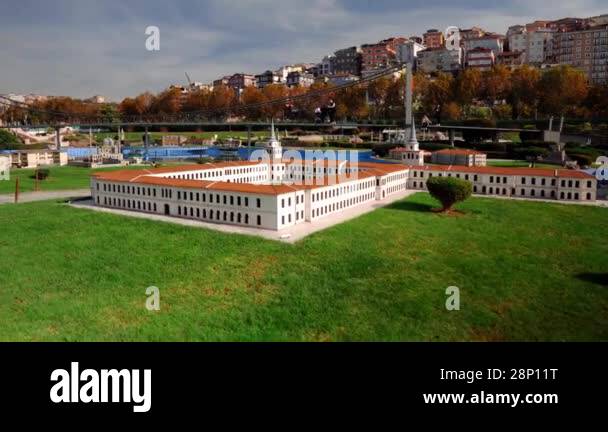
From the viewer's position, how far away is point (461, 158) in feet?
205

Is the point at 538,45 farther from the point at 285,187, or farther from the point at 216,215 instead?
the point at 216,215

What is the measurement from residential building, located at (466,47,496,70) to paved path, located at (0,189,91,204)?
104 m

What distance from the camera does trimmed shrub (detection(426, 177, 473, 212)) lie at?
39344 millimetres

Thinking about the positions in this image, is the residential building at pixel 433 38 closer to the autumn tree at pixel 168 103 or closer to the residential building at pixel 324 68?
the residential building at pixel 324 68

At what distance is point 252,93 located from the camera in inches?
5236

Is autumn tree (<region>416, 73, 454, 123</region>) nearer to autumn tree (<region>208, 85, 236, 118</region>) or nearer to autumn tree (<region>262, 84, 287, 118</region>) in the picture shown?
autumn tree (<region>262, 84, 287, 118</region>)

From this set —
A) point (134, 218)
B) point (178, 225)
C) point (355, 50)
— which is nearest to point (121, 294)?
point (178, 225)

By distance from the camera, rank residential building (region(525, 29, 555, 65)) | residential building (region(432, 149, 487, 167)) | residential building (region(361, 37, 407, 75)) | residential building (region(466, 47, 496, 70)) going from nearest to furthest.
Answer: residential building (region(432, 149, 487, 167))
residential building (region(466, 47, 496, 70))
residential building (region(525, 29, 555, 65))
residential building (region(361, 37, 407, 75))

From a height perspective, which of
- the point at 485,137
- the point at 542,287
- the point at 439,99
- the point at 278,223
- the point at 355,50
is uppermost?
the point at 355,50

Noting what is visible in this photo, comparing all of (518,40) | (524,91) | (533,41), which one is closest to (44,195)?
(524,91)

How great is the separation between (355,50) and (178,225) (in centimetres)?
15196

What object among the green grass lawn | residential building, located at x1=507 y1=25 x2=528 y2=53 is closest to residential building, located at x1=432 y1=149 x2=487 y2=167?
the green grass lawn

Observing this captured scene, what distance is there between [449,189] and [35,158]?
208 ft

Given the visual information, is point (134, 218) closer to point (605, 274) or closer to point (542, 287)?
point (542, 287)
